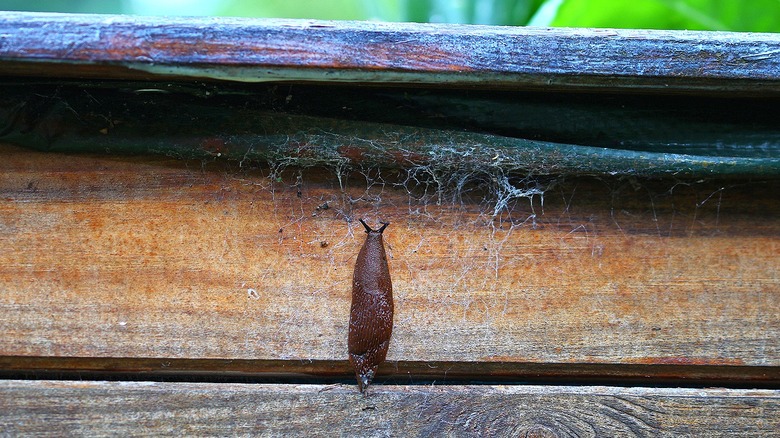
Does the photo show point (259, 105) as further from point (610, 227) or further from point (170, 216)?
point (610, 227)

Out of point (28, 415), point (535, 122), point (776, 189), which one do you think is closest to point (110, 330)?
point (28, 415)

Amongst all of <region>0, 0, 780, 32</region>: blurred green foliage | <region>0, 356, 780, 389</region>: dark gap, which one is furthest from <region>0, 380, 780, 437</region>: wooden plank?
<region>0, 0, 780, 32</region>: blurred green foliage

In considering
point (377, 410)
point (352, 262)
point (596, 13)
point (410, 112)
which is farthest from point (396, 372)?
point (596, 13)

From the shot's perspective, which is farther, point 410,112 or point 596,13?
point 596,13

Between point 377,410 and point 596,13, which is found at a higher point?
point 596,13

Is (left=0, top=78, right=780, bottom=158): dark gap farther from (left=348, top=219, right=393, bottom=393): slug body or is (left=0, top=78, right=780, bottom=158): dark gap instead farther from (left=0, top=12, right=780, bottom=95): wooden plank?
(left=348, top=219, right=393, bottom=393): slug body

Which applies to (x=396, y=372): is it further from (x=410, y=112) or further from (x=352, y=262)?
(x=410, y=112)

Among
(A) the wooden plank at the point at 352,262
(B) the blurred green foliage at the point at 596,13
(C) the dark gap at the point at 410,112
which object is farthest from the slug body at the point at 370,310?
(B) the blurred green foliage at the point at 596,13
